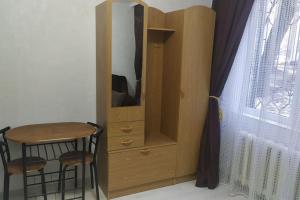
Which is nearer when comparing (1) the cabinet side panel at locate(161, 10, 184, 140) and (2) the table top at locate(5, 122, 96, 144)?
(2) the table top at locate(5, 122, 96, 144)

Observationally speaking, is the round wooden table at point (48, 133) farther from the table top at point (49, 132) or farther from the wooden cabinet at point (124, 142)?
the wooden cabinet at point (124, 142)

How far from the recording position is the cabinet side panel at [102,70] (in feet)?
7.28

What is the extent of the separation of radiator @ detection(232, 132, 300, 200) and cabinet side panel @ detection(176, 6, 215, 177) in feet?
1.52

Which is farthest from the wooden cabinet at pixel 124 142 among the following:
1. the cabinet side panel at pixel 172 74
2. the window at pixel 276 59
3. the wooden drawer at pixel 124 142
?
the window at pixel 276 59

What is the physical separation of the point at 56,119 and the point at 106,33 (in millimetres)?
1006

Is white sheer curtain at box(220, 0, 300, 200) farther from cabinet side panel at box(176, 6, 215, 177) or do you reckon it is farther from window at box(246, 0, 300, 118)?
cabinet side panel at box(176, 6, 215, 177)

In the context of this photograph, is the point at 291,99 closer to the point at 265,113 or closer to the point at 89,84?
the point at 265,113

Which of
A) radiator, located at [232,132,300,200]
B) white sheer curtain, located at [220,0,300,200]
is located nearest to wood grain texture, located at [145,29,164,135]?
white sheer curtain, located at [220,0,300,200]

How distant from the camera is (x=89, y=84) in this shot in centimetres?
260

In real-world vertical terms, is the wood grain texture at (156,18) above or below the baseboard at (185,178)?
above

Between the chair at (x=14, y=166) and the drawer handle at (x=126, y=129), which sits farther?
the drawer handle at (x=126, y=129)

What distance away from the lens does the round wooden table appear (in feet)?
6.44

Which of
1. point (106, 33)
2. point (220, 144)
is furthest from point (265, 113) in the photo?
point (106, 33)

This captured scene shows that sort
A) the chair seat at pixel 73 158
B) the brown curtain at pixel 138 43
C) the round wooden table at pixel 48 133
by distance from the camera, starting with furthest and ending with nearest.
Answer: the brown curtain at pixel 138 43
the chair seat at pixel 73 158
the round wooden table at pixel 48 133
